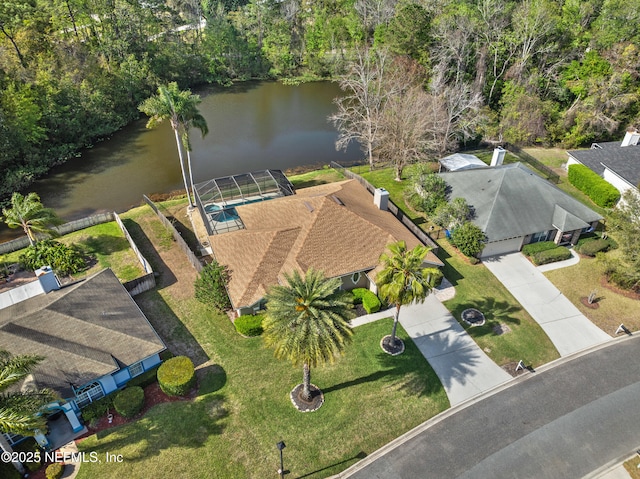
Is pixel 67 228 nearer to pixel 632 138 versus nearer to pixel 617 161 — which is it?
pixel 617 161

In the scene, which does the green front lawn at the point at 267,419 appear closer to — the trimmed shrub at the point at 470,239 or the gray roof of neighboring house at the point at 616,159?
the trimmed shrub at the point at 470,239

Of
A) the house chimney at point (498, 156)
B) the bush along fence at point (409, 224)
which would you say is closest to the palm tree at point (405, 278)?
the bush along fence at point (409, 224)

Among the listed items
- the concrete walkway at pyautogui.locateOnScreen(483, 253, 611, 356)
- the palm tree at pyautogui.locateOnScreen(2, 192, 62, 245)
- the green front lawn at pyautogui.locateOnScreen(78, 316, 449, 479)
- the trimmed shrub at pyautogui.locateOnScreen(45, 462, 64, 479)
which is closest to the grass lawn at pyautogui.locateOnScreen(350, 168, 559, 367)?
the concrete walkway at pyautogui.locateOnScreen(483, 253, 611, 356)

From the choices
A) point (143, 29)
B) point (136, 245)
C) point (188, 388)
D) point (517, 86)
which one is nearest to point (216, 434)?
point (188, 388)

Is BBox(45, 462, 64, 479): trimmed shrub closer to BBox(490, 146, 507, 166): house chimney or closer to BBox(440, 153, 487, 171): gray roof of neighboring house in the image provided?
BBox(440, 153, 487, 171): gray roof of neighboring house

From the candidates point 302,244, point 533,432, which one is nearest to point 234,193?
point 302,244

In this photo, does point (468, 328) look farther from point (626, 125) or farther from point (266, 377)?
point (626, 125)
